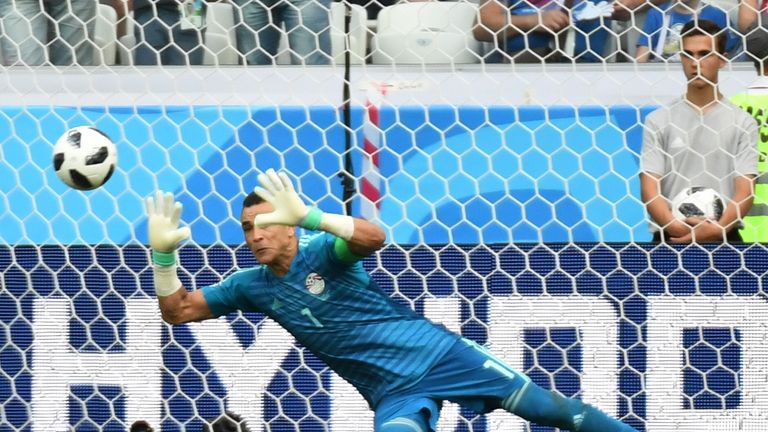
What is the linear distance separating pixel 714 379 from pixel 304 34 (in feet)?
7.06

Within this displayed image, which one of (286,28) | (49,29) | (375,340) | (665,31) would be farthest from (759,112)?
(49,29)

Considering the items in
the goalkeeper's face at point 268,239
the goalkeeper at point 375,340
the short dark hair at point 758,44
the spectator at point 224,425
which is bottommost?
the spectator at point 224,425

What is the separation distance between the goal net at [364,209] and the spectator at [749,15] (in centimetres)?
7

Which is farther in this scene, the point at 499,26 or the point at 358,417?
the point at 499,26

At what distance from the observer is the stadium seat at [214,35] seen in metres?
6.29

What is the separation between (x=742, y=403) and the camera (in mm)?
5605

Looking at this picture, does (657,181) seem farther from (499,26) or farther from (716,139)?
(499,26)

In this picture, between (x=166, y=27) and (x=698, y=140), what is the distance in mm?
2191

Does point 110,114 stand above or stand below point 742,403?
above

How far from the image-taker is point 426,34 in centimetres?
643

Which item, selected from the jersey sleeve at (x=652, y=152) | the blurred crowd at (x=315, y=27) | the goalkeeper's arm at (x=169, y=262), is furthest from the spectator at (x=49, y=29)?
the jersey sleeve at (x=652, y=152)

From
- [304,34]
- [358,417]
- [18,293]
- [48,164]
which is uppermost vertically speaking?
[304,34]

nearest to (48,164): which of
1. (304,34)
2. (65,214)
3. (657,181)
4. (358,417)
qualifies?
(65,214)

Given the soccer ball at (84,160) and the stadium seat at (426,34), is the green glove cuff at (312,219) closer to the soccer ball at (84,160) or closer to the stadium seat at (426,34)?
the soccer ball at (84,160)
